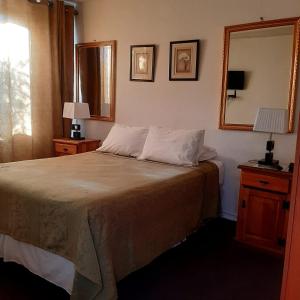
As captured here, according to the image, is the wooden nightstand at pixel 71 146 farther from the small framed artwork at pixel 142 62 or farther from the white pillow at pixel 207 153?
the white pillow at pixel 207 153

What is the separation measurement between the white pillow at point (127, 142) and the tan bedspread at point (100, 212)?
0.56 meters

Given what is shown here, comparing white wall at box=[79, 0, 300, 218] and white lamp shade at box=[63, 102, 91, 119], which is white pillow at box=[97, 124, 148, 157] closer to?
white wall at box=[79, 0, 300, 218]

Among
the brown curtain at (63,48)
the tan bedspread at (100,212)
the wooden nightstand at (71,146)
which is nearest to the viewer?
the tan bedspread at (100,212)

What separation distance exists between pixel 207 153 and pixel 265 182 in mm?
734

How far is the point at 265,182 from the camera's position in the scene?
2.72 meters

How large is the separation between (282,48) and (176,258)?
85.4 inches

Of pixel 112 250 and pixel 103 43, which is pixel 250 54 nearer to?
pixel 103 43

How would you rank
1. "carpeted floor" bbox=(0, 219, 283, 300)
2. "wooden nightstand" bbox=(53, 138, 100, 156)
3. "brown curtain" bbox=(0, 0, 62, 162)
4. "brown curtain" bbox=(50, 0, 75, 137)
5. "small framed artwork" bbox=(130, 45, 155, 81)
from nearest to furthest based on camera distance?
"carpeted floor" bbox=(0, 219, 283, 300) < "brown curtain" bbox=(0, 0, 62, 162) < "small framed artwork" bbox=(130, 45, 155, 81) < "wooden nightstand" bbox=(53, 138, 100, 156) < "brown curtain" bbox=(50, 0, 75, 137)

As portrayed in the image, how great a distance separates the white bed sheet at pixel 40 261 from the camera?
1.95m

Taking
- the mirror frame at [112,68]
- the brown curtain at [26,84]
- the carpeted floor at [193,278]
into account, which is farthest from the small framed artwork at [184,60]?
the carpeted floor at [193,278]

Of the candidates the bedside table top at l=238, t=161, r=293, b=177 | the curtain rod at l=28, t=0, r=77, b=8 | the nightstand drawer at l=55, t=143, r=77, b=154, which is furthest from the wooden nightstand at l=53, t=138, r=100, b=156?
Answer: the bedside table top at l=238, t=161, r=293, b=177

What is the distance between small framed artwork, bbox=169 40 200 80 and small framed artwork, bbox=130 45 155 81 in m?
0.28

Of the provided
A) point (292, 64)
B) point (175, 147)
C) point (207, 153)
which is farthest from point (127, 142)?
Result: point (292, 64)

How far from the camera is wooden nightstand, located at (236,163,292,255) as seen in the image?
2645mm
